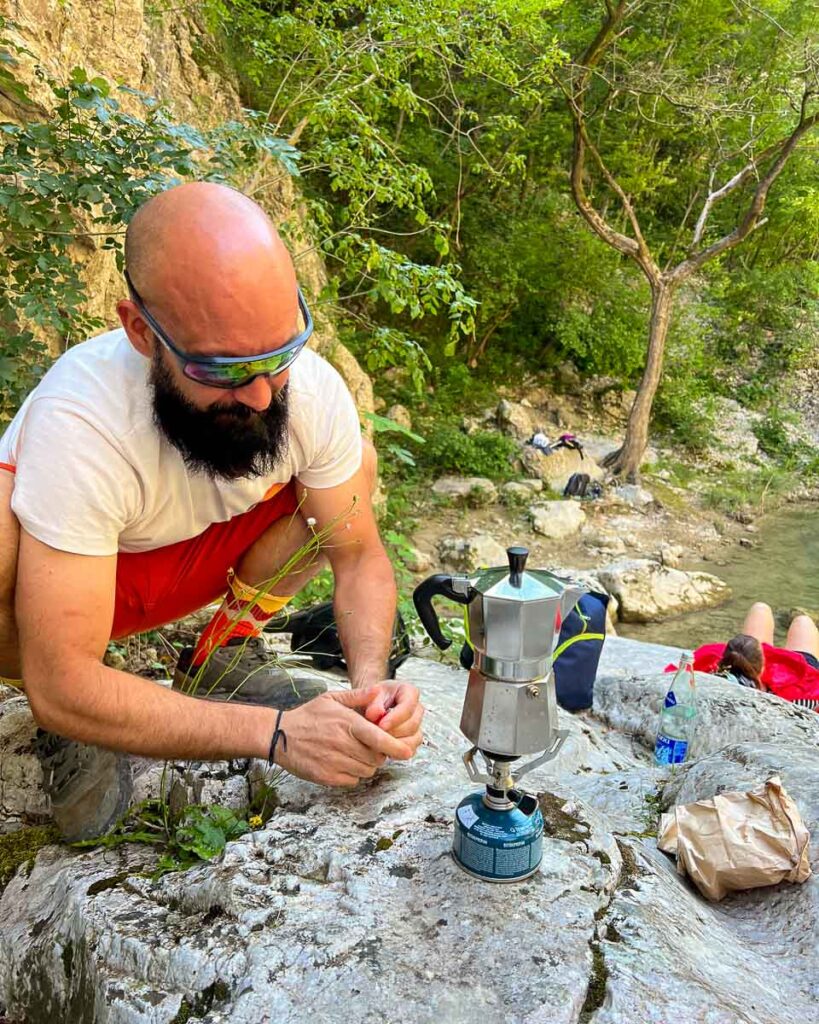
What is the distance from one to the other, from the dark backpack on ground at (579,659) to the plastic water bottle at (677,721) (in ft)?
1.21

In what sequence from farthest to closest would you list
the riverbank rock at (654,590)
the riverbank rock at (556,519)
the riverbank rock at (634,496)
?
1. the riverbank rock at (634,496)
2. the riverbank rock at (556,519)
3. the riverbank rock at (654,590)

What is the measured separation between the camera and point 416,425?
11016 mm

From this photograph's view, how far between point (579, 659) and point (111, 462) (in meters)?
2.44

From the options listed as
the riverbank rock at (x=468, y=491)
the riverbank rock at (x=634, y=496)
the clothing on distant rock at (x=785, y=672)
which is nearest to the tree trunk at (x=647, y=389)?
the riverbank rock at (x=634, y=496)

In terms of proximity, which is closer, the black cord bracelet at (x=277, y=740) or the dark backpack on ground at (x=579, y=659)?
the black cord bracelet at (x=277, y=740)

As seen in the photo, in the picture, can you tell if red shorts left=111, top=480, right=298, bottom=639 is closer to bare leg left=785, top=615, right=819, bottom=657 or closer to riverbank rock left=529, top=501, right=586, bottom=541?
bare leg left=785, top=615, right=819, bottom=657

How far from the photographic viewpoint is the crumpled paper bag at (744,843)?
1597 millimetres

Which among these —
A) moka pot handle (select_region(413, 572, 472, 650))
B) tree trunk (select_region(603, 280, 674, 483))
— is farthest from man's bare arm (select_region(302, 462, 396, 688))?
tree trunk (select_region(603, 280, 674, 483))

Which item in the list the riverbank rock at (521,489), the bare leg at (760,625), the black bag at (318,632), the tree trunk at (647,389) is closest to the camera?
the black bag at (318,632)

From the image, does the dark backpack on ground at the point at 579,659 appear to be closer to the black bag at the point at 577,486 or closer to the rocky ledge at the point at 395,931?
the rocky ledge at the point at 395,931

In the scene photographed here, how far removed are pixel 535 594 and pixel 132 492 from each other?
97cm

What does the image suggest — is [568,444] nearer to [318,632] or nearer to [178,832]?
[318,632]

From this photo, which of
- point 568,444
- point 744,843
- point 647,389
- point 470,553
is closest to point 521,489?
point 568,444

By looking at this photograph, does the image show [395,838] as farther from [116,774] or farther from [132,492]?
[132,492]
